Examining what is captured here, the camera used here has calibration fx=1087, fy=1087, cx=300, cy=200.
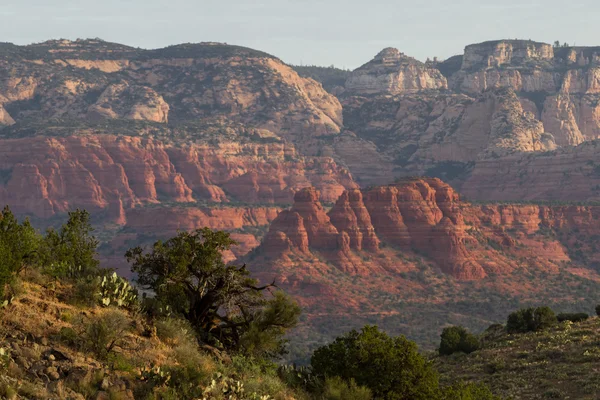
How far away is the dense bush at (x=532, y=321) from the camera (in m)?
63.1

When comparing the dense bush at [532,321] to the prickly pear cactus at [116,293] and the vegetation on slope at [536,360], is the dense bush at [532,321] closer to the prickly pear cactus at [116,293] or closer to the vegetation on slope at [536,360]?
the vegetation on slope at [536,360]

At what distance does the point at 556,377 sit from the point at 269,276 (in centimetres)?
13484

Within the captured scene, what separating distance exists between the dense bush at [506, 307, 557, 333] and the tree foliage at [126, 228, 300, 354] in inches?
1279

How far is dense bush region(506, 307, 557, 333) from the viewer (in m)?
63.1

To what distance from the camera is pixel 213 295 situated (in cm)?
3275

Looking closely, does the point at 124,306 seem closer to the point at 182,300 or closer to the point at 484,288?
the point at 182,300

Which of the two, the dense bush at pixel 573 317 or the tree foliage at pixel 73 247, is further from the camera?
the dense bush at pixel 573 317

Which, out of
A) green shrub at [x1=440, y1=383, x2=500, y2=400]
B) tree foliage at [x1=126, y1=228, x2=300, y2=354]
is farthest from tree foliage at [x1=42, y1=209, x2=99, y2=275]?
green shrub at [x1=440, y1=383, x2=500, y2=400]

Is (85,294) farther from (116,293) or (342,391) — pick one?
(342,391)

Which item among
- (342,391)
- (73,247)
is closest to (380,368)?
(342,391)

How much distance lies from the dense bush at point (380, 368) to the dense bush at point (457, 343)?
28.1m

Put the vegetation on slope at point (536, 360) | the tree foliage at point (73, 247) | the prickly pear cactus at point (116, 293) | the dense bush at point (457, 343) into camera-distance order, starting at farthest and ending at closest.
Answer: the dense bush at point (457, 343)
the vegetation on slope at point (536, 360)
the tree foliage at point (73, 247)
the prickly pear cactus at point (116, 293)

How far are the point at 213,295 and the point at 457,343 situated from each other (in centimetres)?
3451

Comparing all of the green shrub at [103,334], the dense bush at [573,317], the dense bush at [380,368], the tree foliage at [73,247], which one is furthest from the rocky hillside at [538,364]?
the green shrub at [103,334]
